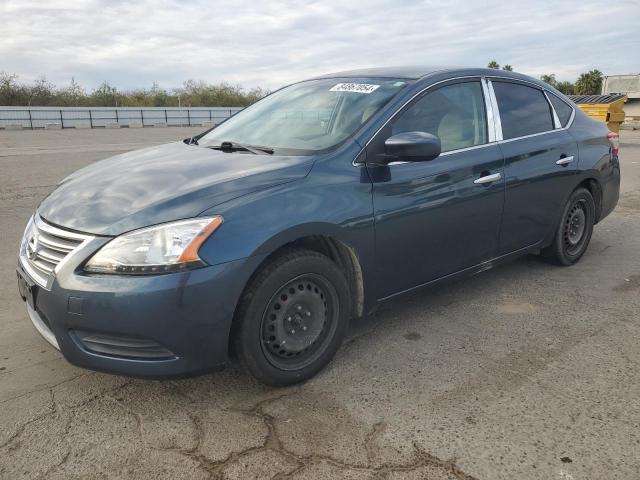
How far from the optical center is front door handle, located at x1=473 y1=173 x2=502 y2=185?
361 centimetres

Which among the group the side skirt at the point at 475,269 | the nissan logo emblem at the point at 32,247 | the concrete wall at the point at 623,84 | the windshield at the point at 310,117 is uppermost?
the concrete wall at the point at 623,84

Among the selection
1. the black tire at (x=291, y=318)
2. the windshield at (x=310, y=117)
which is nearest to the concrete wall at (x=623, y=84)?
the windshield at (x=310, y=117)

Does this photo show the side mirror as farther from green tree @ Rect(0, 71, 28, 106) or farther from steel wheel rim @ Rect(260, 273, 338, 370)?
green tree @ Rect(0, 71, 28, 106)

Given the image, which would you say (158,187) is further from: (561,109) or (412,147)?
(561,109)

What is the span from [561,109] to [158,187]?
3.49 m

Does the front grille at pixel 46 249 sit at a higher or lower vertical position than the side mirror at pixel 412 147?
lower

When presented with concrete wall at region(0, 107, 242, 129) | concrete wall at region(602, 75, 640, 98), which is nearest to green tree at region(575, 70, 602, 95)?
concrete wall at region(602, 75, 640, 98)

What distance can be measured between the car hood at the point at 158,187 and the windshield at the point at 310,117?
26 centimetres

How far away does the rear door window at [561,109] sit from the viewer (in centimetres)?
456

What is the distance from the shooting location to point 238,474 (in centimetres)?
221

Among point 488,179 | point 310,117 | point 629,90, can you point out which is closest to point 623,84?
point 629,90

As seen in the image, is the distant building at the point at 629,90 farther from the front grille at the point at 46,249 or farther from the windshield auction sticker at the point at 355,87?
the front grille at the point at 46,249

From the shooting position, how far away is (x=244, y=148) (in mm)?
3363

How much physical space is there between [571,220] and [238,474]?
12.1 ft
